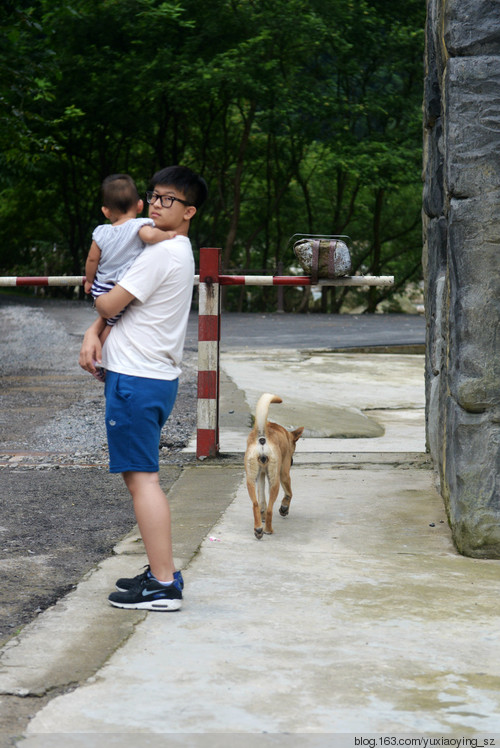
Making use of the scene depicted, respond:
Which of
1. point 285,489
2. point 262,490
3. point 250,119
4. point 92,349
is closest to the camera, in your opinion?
point 92,349

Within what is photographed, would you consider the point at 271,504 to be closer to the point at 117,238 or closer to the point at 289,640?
the point at 289,640

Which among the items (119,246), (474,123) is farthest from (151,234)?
(474,123)

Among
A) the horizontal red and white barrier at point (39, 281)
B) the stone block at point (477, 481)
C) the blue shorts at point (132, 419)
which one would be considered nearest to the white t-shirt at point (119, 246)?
the blue shorts at point (132, 419)

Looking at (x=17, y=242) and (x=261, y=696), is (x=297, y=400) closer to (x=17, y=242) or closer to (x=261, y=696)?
(x=261, y=696)

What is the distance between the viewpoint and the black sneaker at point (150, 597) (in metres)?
3.65

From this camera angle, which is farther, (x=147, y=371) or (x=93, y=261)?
(x=93, y=261)

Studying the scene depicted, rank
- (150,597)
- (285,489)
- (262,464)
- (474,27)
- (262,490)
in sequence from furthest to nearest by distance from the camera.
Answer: (285,489) → (262,490) → (262,464) → (474,27) → (150,597)

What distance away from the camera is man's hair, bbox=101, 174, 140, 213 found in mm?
3832

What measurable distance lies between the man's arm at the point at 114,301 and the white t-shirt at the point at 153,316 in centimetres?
3

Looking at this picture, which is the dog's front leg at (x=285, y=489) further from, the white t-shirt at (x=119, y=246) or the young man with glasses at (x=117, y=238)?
the white t-shirt at (x=119, y=246)

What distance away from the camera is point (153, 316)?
378 centimetres

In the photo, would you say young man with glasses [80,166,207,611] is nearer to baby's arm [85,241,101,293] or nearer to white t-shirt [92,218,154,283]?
white t-shirt [92,218,154,283]

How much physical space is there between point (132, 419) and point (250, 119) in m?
27.8

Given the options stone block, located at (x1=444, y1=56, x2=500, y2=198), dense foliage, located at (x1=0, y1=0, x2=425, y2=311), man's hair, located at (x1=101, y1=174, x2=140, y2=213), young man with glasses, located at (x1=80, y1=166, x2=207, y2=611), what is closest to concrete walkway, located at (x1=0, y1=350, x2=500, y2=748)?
young man with glasses, located at (x1=80, y1=166, x2=207, y2=611)
